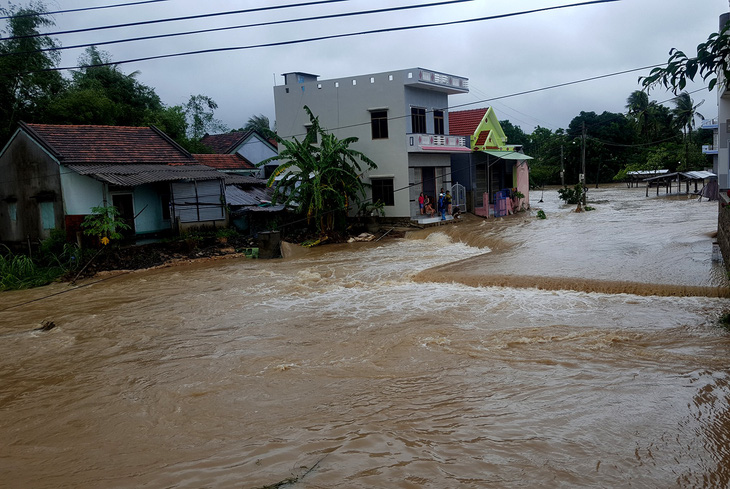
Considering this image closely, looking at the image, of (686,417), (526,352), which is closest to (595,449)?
(686,417)

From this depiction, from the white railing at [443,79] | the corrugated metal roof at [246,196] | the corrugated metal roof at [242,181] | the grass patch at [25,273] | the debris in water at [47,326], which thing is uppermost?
the white railing at [443,79]

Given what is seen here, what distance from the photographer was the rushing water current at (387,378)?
5.81 m

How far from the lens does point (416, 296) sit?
13281mm

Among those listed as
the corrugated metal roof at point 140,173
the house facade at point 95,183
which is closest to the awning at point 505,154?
the house facade at point 95,183

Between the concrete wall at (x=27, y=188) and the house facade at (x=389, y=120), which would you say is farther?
the house facade at (x=389, y=120)

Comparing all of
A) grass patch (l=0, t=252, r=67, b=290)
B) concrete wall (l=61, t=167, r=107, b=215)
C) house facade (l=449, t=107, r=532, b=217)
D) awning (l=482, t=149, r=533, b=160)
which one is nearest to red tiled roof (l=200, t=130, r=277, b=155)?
house facade (l=449, t=107, r=532, b=217)

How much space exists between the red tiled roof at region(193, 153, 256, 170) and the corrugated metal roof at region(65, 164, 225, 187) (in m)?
6.60

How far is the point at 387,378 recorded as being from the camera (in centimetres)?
827

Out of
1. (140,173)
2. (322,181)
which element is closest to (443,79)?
(322,181)

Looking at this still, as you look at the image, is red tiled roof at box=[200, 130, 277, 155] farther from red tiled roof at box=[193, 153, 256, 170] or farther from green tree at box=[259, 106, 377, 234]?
green tree at box=[259, 106, 377, 234]

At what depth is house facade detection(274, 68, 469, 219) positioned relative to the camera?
2481 centimetres

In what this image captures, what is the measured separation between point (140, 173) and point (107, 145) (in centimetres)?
251

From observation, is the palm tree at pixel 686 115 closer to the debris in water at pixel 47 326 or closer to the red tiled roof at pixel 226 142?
the red tiled roof at pixel 226 142

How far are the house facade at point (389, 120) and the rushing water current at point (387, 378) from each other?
9.62 metres
